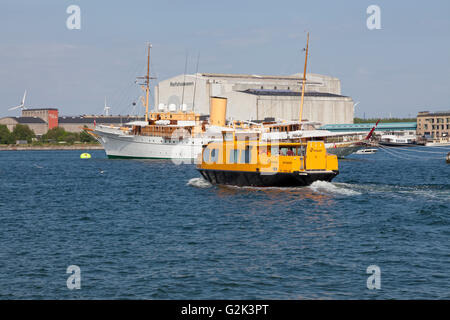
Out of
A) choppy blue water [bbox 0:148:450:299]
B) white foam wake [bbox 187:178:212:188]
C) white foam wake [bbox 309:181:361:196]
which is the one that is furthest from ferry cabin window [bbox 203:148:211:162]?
white foam wake [bbox 309:181:361:196]

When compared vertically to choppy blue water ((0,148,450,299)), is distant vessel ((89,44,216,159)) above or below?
above

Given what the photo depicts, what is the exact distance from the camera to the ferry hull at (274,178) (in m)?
45.6

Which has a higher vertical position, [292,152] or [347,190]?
[292,152]

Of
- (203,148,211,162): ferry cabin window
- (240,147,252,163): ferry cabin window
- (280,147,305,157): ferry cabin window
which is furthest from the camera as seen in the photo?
(203,148,211,162): ferry cabin window

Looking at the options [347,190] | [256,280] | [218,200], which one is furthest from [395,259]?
[347,190]

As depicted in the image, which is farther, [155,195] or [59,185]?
[59,185]

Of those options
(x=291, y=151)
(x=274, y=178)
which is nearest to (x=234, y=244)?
(x=274, y=178)

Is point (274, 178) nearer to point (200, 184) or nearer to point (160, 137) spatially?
point (200, 184)

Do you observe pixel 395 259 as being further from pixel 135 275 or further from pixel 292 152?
pixel 292 152

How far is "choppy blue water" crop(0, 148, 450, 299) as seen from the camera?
776 inches

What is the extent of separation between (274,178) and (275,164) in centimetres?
122

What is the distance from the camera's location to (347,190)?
4681 cm

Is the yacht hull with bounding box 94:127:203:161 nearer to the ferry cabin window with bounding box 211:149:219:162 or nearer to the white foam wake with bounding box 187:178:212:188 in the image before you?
the white foam wake with bounding box 187:178:212:188
